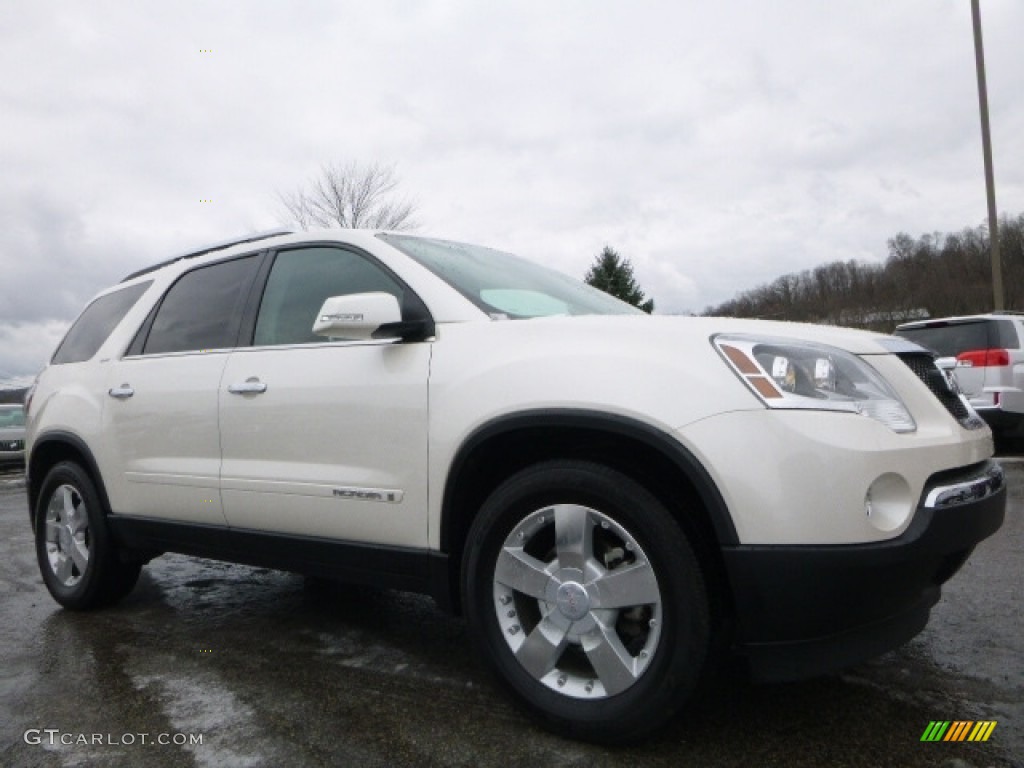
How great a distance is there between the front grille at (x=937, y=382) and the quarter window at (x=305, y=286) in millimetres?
1743

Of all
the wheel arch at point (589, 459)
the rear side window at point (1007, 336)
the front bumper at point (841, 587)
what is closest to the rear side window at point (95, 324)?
the wheel arch at point (589, 459)

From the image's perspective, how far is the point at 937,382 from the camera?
2447mm

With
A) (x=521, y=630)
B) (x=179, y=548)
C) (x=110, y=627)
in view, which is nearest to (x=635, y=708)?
(x=521, y=630)

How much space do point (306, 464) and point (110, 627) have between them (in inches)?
63.2

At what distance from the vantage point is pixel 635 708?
7.18 feet

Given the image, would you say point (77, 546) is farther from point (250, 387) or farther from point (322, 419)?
point (322, 419)

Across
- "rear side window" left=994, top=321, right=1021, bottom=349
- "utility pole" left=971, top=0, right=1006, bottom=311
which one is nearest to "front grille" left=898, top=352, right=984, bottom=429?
"rear side window" left=994, top=321, right=1021, bottom=349

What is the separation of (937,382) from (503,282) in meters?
1.54

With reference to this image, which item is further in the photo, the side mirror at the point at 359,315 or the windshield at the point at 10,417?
the windshield at the point at 10,417

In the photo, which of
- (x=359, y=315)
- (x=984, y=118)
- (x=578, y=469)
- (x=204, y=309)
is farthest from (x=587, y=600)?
(x=984, y=118)

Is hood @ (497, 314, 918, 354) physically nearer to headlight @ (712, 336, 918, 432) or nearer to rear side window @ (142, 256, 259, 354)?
headlight @ (712, 336, 918, 432)

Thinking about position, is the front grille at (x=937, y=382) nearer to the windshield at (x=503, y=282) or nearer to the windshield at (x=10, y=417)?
the windshield at (x=503, y=282)

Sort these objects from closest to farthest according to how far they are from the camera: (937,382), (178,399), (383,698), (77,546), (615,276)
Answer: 1. (937,382)
2. (383,698)
3. (178,399)
4. (77,546)
5. (615,276)

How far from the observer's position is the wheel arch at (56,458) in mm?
3918
